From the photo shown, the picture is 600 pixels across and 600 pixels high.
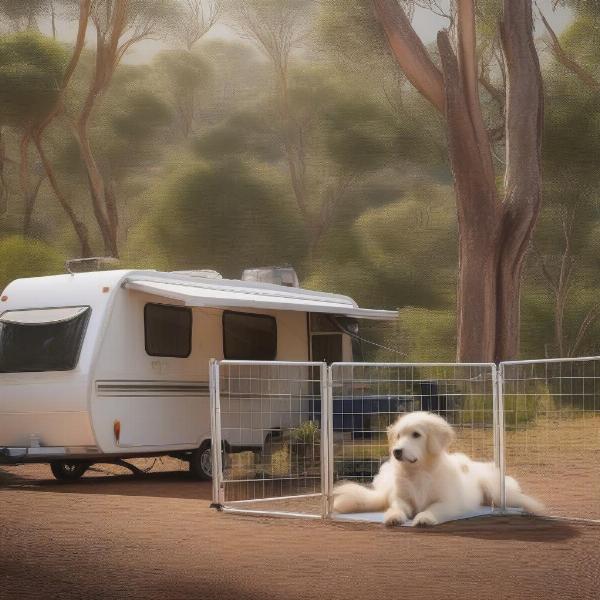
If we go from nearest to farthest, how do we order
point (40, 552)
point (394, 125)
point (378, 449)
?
point (40, 552) < point (378, 449) < point (394, 125)

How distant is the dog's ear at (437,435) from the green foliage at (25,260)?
22071 millimetres

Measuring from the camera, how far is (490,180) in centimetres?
1931

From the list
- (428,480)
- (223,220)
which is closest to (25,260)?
(223,220)

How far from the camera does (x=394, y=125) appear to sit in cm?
3634

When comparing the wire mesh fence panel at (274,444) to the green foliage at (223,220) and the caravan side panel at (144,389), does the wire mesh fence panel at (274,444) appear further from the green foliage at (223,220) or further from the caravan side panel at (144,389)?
the green foliage at (223,220)

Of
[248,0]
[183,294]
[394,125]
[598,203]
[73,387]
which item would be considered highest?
[248,0]

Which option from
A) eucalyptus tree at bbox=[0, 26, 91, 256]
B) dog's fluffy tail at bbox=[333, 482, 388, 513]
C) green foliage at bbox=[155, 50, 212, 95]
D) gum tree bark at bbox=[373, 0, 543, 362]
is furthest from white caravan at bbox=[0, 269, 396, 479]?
green foliage at bbox=[155, 50, 212, 95]

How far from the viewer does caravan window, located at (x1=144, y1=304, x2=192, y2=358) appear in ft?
39.3

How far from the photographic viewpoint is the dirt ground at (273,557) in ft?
19.0

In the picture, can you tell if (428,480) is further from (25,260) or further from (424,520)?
(25,260)

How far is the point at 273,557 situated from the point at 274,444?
9.06 ft

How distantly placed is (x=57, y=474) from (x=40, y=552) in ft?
18.8

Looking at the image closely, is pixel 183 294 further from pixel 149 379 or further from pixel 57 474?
pixel 57 474

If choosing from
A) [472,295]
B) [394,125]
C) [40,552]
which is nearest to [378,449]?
[40,552]
